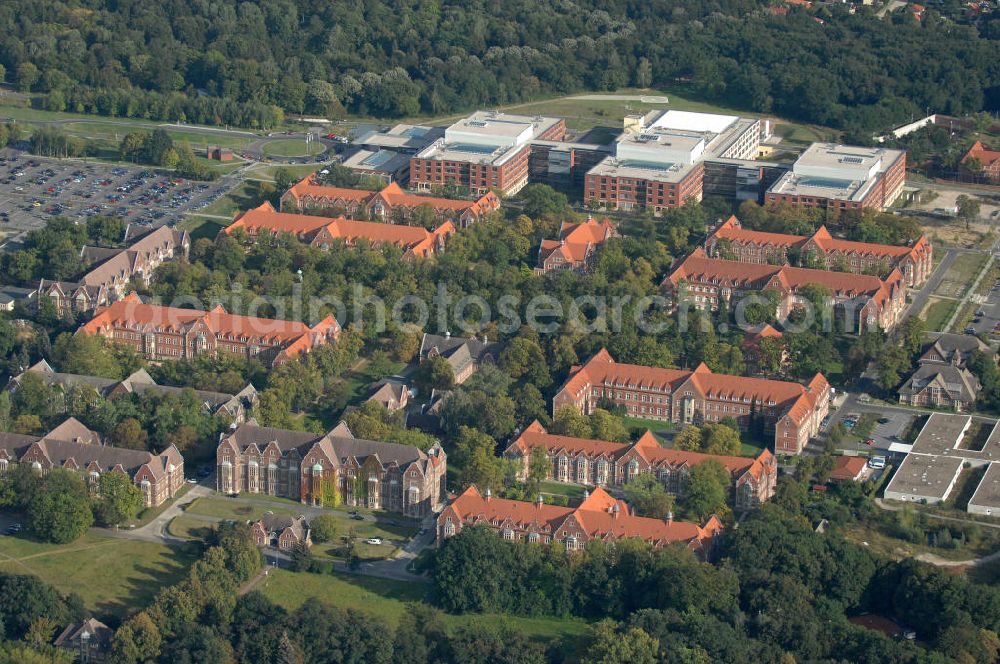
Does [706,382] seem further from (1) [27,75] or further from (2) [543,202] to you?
(1) [27,75]

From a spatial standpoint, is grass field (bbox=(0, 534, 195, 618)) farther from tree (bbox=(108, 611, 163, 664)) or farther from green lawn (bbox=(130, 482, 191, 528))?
tree (bbox=(108, 611, 163, 664))

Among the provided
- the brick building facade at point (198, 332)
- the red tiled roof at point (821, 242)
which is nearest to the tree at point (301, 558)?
the brick building facade at point (198, 332)

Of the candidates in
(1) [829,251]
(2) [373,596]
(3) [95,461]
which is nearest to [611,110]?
Result: (1) [829,251]

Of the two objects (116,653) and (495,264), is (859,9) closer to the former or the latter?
(495,264)

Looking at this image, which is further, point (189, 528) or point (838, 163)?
point (838, 163)

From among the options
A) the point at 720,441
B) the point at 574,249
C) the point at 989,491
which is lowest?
the point at 989,491
